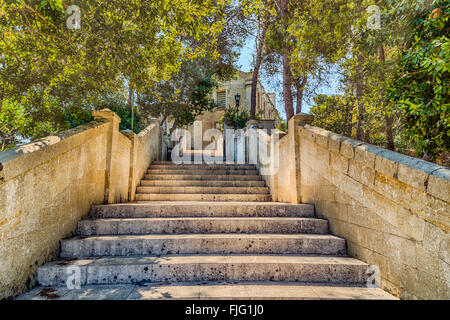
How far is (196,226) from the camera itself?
12.0 ft

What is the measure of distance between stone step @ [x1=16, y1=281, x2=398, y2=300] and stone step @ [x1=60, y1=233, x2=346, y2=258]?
1.81 ft

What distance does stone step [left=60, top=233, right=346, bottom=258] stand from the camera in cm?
313

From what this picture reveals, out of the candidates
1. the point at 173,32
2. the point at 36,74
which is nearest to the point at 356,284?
the point at 173,32

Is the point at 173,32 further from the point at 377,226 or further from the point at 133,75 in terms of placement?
the point at 377,226

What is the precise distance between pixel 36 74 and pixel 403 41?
7.79 metres

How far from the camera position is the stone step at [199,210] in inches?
158

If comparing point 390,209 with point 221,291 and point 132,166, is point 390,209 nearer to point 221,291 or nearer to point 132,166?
point 221,291

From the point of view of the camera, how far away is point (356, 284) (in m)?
2.72

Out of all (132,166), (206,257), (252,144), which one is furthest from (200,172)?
(206,257)

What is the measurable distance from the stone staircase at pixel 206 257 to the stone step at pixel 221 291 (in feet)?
0.03

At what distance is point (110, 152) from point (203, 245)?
2702mm

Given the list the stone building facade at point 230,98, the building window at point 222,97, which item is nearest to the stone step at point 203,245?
the stone building facade at point 230,98

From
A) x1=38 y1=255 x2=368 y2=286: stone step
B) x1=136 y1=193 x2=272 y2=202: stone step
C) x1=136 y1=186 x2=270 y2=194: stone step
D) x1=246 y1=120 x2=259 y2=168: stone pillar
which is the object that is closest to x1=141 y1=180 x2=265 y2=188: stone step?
x1=136 y1=186 x2=270 y2=194: stone step

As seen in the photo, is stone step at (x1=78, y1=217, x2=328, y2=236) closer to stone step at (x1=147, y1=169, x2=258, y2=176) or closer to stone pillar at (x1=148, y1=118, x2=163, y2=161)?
stone step at (x1=147, y1=169, x2=258, y2=176)
